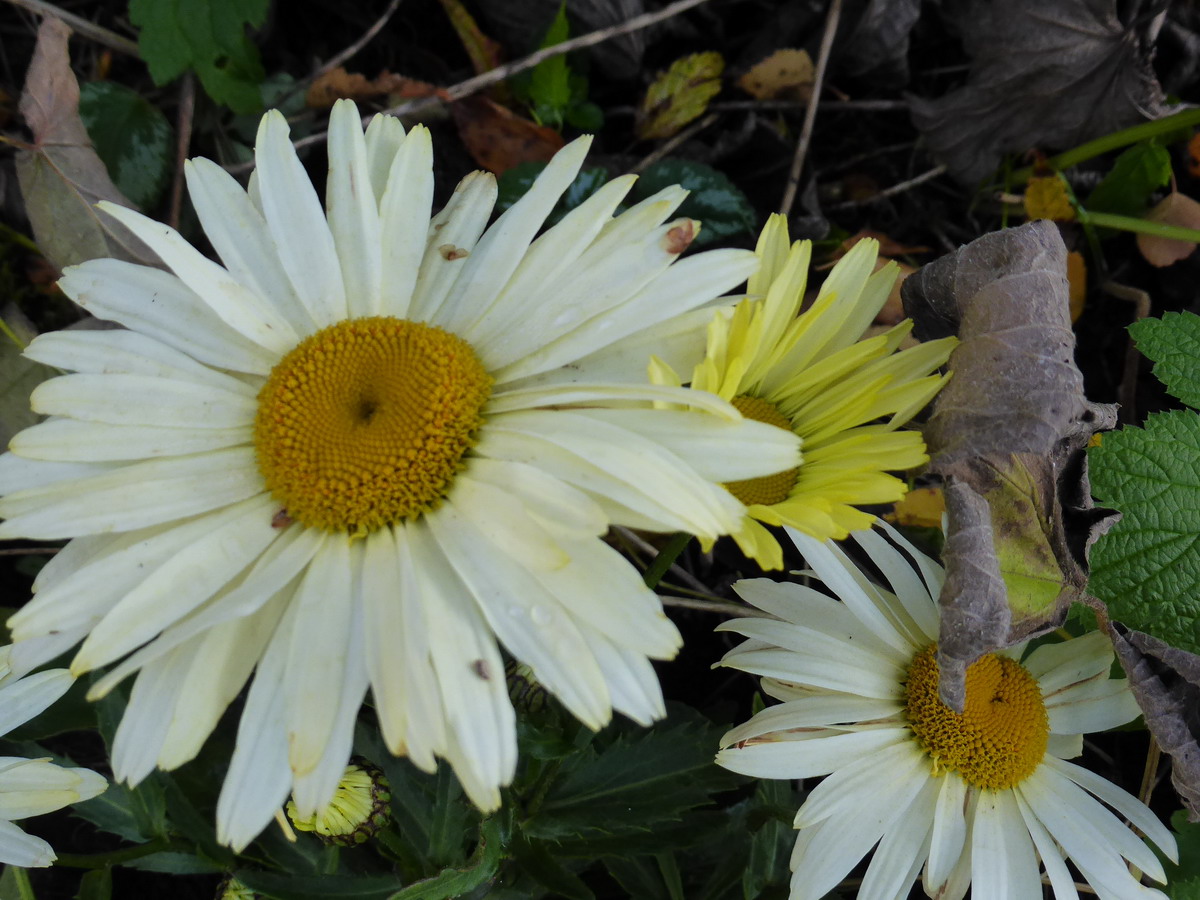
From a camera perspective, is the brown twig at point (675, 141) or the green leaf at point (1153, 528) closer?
the green leaf at point (1153, 528)

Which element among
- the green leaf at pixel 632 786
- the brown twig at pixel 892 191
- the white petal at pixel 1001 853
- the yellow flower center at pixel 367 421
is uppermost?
the yellow flower center at pixel 367 421

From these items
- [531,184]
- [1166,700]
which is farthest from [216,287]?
[1166,700]

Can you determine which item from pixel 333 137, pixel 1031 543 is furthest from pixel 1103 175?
pixel 333 137

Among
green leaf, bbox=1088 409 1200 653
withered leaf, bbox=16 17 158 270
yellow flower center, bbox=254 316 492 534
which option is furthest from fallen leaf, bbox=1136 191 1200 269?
withered leaf, bbox=16 17 158 270

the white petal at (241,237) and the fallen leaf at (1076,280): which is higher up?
the white petal at (241,237)

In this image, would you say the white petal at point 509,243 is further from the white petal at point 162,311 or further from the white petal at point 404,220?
the white petal at point 162,311

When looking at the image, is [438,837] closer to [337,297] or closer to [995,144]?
[337,297]

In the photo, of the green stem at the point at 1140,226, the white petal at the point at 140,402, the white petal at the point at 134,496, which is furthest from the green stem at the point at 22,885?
the green stem at the point at 1140,226
